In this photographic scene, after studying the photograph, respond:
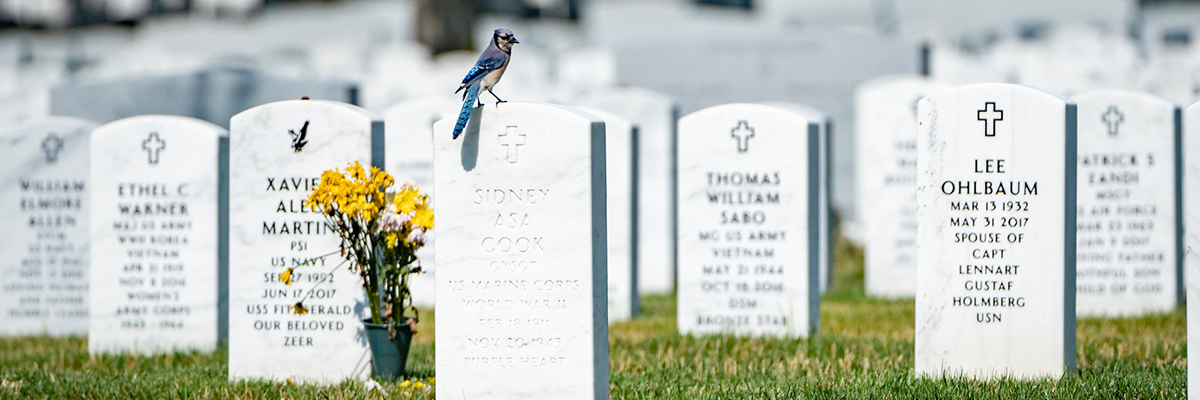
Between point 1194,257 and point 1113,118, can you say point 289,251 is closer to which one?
point 1194,257

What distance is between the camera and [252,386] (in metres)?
5.60

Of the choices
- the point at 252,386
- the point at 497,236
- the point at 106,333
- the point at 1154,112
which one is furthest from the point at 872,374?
the point at 106,333

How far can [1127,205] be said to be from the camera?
7.91 m

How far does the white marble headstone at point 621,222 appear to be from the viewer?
322 inches

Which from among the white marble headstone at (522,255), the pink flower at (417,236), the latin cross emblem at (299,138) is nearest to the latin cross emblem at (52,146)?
the latin cross emblem at (299,138)

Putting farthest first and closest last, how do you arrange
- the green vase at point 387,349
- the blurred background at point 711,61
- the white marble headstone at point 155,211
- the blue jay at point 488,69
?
1. the blurred background at point 711,61
2. the white marble headstone at point 155,211
3. the green vase at point 387,349
4. the blue jay at point 488,69

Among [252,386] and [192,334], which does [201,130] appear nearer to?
[192,334]

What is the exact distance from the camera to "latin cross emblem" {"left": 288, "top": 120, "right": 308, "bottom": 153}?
5941 mm

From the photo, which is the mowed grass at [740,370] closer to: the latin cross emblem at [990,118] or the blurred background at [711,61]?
the latin cross emblem at [990,118]

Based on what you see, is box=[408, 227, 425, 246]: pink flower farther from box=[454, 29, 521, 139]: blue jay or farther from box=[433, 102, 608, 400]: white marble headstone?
box=[454, 29, 521, 139]: blue jay

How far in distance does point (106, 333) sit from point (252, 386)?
5.96 ft

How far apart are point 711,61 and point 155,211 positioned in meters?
6.67

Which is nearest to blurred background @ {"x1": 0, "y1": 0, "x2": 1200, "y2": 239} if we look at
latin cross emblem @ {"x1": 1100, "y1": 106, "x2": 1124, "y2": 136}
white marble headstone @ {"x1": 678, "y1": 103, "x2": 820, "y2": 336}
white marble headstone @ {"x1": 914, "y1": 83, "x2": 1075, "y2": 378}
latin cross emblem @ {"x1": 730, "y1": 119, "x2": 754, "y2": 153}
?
latin cross emblem @ {"x1": 1100, "y1": 106, "x2": 1124, "y2": 136}

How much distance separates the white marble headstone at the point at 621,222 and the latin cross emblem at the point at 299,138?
2.48 metres
